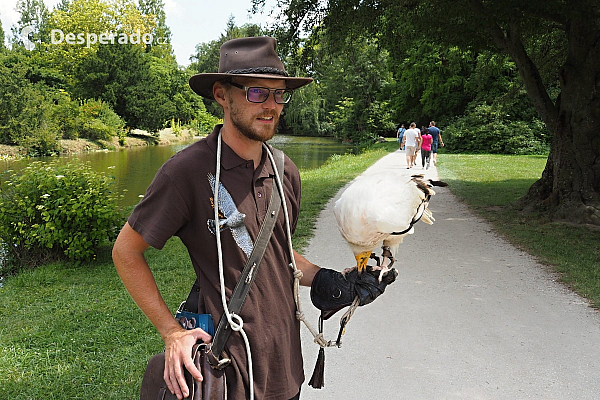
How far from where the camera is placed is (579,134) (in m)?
9.44

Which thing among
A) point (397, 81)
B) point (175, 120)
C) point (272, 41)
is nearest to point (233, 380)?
point (272, 41)

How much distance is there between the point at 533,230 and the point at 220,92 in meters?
8.45

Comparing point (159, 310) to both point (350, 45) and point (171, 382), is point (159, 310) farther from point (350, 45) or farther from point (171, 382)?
point (350, 45)

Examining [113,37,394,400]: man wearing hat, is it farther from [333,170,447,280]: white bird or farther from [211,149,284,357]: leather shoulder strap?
[333,170,447,280]: white bird

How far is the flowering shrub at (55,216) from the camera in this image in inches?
280

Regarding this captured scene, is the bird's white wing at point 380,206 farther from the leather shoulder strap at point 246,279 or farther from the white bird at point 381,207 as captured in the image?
the leather shoulder strap at point 246,279

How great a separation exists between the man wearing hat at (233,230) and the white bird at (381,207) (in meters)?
0.27

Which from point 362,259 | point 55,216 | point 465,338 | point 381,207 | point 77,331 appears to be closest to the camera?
point 381,207

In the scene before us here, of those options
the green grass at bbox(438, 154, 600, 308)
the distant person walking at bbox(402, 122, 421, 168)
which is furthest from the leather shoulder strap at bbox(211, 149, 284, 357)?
the distant person walking at bbox(402, 122, 421, 168)

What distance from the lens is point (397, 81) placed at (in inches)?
1700

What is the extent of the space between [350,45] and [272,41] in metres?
11.6

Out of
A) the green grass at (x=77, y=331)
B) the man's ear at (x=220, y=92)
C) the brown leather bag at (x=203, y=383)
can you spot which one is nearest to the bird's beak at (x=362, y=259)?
the brown leather bag at (x=203, y=383)

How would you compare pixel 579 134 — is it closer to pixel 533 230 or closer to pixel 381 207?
pixel 533 230

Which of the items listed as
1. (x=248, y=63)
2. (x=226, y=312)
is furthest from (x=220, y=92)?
(x=226, y=312)
